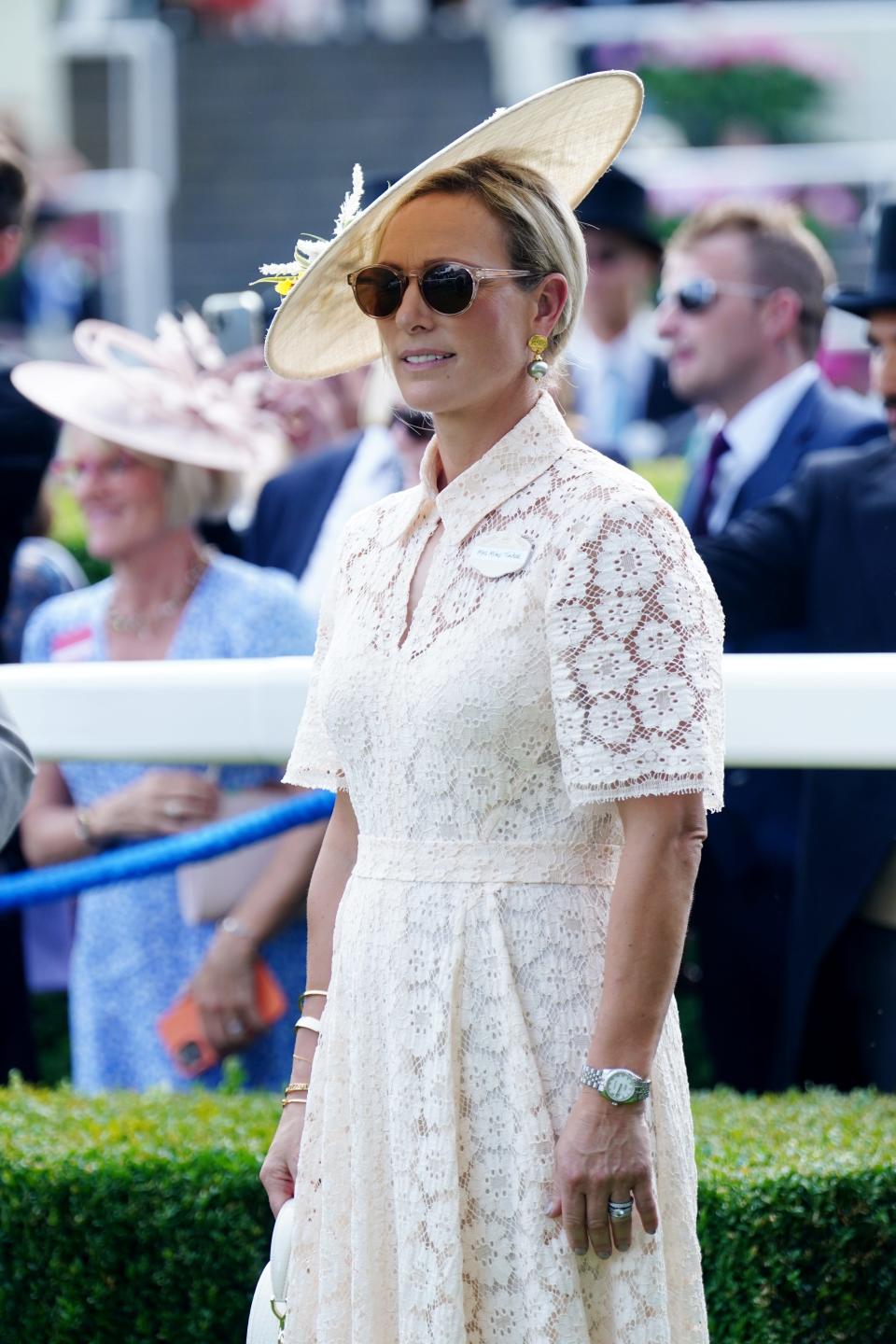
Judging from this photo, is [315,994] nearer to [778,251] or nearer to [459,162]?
[459,162]

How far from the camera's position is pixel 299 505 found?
5.55 meters

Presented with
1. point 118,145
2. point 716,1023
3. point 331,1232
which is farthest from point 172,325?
point 118,145

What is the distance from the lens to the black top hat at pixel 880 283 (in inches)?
165

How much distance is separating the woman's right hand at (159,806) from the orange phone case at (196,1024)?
366 millimetres

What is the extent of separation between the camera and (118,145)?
18203 millimetres

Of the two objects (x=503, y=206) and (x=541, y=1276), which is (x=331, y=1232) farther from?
(x=503, y=206)

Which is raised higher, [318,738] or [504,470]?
[504,470]

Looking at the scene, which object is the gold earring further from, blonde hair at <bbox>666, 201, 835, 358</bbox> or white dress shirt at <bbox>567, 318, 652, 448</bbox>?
white dress shirt at <bbox>567, 318, 652, 448</bbox>

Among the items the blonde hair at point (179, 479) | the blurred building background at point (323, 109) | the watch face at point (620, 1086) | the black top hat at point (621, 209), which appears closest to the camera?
the watch face at point (620, 1086)

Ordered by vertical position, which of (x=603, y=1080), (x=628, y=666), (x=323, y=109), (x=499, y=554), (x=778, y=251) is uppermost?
(x=323, y=109)

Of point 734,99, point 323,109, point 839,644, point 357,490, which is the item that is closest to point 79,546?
point 357,490

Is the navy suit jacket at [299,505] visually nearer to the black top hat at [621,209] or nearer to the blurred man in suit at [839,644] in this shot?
the black top hat at [621,209]

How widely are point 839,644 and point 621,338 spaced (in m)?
4.50

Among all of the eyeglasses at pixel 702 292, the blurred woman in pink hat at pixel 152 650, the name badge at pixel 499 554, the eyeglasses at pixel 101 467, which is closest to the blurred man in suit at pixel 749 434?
the eyeglasses at pixel 702 292
